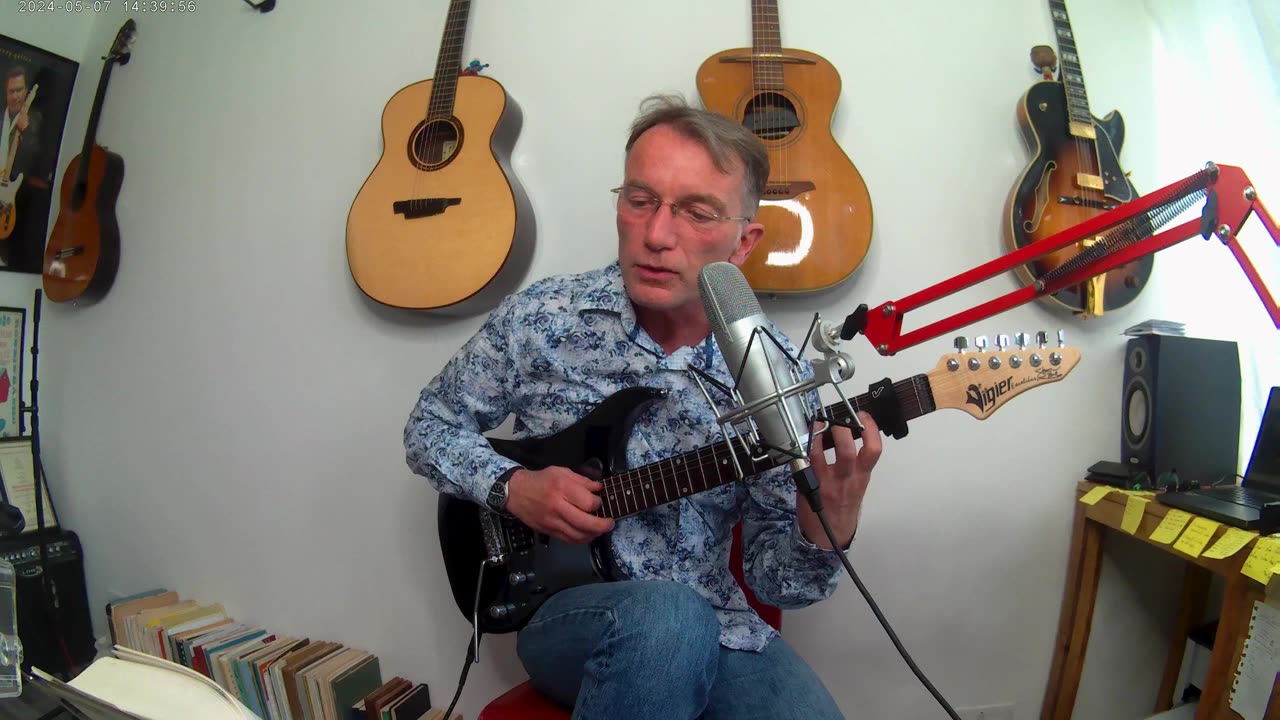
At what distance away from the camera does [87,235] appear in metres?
2.04

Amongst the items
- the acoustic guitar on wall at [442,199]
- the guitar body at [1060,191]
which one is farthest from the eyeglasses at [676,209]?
the guitar body at [1060,191]

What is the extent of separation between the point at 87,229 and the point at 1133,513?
2.79 meters

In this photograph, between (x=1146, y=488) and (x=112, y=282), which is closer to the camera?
(x=1146, y=488)

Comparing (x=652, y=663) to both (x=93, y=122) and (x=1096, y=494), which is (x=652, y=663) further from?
(x=93, y=122)

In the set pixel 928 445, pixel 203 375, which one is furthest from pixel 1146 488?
pixel 203 375

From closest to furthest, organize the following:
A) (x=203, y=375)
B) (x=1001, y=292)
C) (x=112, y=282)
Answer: (x=1001, y=292)
(x=203, y=375)
(x=112, y=282)

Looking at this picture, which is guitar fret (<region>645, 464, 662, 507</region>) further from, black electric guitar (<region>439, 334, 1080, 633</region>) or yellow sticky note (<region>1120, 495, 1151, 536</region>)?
yellow sticky note (<region>1120, 495, 1151, 536</region>)

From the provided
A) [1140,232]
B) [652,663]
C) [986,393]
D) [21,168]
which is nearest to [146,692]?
[652,663]

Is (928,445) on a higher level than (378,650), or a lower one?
higher

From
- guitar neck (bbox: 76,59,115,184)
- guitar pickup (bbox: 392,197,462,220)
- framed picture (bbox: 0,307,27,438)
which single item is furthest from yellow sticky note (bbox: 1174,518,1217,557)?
framed picture (bbox: 0,307,27,438)

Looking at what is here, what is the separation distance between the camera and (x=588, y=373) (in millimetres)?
1160

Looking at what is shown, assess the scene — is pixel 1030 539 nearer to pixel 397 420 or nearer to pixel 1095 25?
pixel 1095 25

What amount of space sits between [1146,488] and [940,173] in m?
0.76

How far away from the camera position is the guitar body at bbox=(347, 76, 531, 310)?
150 cm
